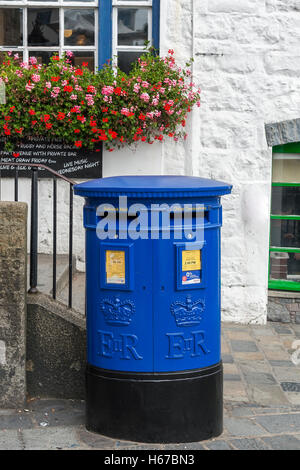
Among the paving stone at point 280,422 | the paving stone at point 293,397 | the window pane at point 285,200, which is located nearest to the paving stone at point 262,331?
the window pane at point 285,200

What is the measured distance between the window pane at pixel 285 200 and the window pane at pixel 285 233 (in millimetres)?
103

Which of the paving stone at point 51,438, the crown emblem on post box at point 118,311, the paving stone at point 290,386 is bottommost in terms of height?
the paving stone at point 51,438

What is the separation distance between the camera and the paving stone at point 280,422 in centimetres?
446

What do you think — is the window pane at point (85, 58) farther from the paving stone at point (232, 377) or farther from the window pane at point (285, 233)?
the paving stone at point (232, 377)

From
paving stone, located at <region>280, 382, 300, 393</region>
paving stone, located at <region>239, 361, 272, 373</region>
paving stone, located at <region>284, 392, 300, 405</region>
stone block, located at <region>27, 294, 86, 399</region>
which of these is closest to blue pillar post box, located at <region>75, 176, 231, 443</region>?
stone block, located at <region>27, 294, 86, 399</region>

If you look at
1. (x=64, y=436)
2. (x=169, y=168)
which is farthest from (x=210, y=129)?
(x=64, y=436)

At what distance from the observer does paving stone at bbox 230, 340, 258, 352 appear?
6273mm

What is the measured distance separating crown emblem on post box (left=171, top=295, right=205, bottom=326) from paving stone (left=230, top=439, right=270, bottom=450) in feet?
2.50

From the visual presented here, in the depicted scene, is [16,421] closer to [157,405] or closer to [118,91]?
[157,405]

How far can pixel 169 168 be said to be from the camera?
23.7 ft

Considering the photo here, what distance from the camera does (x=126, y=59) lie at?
7.32 metres

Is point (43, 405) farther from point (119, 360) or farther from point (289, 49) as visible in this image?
point (289, 49)

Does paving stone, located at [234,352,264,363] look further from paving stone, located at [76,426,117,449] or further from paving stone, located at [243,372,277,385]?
paving stone, located at [76,426,117,449]
